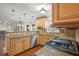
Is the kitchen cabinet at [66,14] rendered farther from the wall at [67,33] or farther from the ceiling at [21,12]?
the wall at [67,33]

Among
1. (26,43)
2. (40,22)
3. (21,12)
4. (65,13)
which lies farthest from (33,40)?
(65,13)

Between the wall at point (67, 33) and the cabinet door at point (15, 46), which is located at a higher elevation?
the wall at point (67, 33)

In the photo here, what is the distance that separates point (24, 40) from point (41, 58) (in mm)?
240

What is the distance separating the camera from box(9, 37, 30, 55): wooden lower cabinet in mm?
1163

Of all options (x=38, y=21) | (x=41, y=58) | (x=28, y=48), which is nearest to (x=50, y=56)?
(x=41, y=58)

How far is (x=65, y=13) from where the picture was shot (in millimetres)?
1005

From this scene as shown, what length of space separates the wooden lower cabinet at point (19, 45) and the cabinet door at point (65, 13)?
1.15 feet

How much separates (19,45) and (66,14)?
1.73ft

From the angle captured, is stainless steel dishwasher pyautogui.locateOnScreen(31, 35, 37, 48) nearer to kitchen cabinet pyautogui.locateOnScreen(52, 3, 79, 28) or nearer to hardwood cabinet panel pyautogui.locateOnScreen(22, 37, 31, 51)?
hardwood cabinet panel pyautogui.locateOnScreen(22, 37, 31, 51)

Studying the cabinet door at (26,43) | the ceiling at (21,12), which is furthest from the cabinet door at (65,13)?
the cabinet door at (26,43)

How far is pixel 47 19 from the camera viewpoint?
117 centimetres

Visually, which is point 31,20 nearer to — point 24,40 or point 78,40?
point 24,40

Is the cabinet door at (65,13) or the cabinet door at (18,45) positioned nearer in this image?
the cabinet door at (65,13)

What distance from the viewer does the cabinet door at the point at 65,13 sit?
2.95ft
